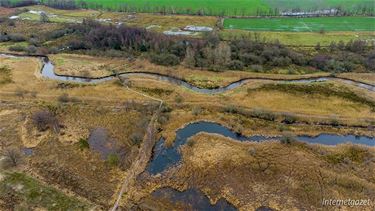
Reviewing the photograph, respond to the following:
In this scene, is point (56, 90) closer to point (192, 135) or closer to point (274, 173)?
point (192, 135)

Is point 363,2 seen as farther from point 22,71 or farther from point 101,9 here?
point 22,71

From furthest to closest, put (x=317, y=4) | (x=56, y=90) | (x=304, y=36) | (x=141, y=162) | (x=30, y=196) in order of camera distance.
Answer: (x=317, y=4)
(x=304, y=36)
(x=56, y=90)
(x=141, y=162)
(x=30, y=196)

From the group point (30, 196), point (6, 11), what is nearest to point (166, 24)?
point (6, 11)

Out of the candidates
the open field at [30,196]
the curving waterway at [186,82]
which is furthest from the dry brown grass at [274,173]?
the curving waterway at [186,82]

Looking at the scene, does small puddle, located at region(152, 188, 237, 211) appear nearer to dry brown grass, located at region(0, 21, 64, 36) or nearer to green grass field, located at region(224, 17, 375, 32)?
green grass field, located at region(224, 17, 375, 32)

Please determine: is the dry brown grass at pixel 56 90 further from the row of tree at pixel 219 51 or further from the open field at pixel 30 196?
the open field at pixel 30 196

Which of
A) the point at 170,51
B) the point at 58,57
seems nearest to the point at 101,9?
the point at 58,57

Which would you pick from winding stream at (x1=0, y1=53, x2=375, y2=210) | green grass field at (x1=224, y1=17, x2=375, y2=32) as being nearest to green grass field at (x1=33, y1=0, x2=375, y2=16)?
green grass field at (x1=224, y1=17, x2=375, y2=32)
